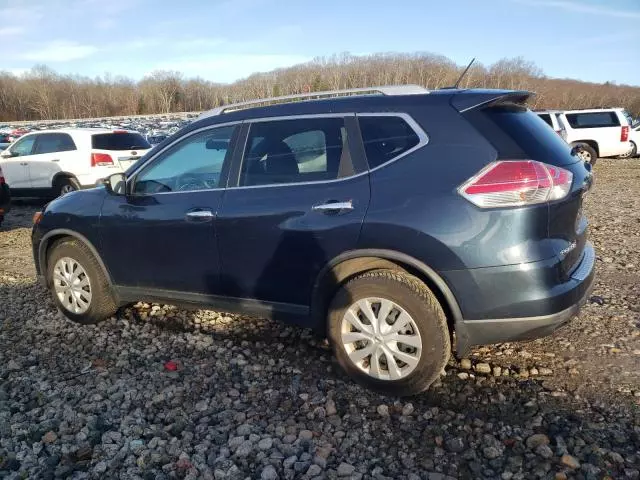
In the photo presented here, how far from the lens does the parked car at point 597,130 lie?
16406 mm

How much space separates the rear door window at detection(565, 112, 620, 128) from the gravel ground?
1392cm

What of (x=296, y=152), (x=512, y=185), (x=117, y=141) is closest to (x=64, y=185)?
(x=117, y=141)

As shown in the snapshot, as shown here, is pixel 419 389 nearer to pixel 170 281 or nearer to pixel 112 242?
pixel 170 281

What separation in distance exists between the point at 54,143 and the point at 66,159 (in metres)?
0.65

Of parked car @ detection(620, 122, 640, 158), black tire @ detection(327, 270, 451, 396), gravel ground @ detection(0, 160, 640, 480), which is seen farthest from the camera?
parked car @ detection(620, 122, 640, 158)

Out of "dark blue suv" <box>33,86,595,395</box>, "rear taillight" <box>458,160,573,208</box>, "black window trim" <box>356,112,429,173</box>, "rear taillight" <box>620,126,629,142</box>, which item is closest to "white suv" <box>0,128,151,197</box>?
"dark blue suv" <box>33,86,595,395</box>

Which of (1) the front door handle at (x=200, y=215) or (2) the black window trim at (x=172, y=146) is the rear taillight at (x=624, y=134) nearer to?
(2) the black window trim at (x=172, y=146)

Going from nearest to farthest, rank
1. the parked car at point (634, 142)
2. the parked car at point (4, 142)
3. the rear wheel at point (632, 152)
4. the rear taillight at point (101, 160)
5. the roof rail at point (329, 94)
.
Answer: the roof rail at point (329, 94), the rear taillight at point (101, 160), the parked car at point (634, 142), the rear wheel at point (632, 152), the parked car at point (4, 142)

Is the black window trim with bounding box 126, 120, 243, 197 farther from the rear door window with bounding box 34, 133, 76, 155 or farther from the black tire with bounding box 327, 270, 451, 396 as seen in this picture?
the rear door window with bounding box 34, 133, 76, 155

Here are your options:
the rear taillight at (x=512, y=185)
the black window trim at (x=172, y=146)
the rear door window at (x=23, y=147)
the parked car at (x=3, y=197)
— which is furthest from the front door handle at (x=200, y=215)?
the rear door window at (x=23, y=147)

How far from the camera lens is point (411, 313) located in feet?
10.0

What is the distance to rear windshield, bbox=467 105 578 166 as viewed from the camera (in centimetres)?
294

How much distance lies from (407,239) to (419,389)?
946 millimetres

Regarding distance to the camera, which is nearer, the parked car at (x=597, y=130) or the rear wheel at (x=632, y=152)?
the parked car at (x=597, y=130)
